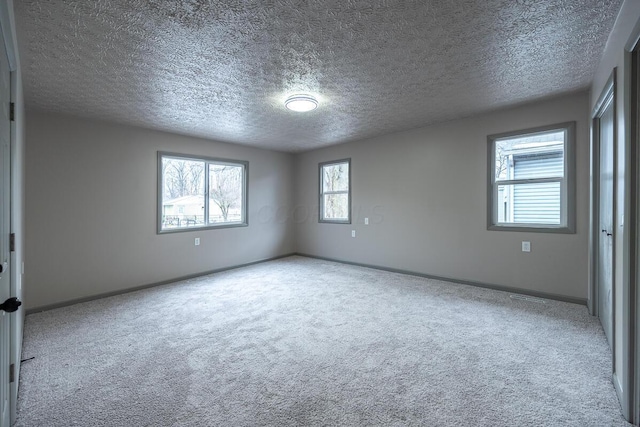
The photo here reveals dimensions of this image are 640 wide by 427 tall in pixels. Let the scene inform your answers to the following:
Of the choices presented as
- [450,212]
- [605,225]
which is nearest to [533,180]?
[450,212]

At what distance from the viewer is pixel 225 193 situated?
5578mm

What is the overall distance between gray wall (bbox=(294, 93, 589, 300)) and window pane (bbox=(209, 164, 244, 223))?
5.79ft

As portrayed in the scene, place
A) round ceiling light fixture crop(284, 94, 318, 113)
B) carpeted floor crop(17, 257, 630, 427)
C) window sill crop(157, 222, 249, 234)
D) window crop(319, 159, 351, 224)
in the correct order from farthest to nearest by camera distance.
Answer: window crop(319, 159, 351, 224) < window sill crop(157, 222, 249, 234) < round ceiling light fixture crop(284, 94, 318, 113) < carpeted floor crop(17, 257, 630, 427)

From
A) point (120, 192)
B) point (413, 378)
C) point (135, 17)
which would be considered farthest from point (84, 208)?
point (413, 378)

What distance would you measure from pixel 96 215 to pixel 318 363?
11.9 ft

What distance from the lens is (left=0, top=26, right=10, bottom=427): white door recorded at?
1.41 m

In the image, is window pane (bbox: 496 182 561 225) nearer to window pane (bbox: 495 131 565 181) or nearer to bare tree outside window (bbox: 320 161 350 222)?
window pane (bbox: 495 131 565 181)

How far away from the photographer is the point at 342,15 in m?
1.89

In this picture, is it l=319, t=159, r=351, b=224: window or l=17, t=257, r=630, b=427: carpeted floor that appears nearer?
l=17, t=257, r=630, b=427: carpeted floor

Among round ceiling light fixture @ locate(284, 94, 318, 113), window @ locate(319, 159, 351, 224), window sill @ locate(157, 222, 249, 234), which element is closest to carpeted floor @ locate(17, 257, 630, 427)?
window sill @ locate(157, 222, 249, 234)

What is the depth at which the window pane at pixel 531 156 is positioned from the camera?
364cm

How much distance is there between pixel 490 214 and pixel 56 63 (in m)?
4.99

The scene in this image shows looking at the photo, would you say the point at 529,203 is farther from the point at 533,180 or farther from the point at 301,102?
the point at 301,102

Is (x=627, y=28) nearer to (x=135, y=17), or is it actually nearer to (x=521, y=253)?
(x=521, y=253)
